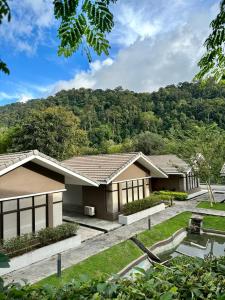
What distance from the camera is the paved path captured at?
32.0 feet

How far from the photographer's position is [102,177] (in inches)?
661

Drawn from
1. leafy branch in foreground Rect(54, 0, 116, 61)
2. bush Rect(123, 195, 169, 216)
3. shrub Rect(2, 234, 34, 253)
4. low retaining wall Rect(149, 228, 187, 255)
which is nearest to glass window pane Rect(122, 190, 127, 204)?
bush Rect(123, 195, 169, 216)

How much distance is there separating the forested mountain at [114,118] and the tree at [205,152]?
18.8 metres

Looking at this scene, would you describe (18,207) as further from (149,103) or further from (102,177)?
(149,103)

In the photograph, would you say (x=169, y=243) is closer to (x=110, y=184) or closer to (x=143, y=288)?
(x=110, y=184)

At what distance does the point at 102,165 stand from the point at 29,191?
24.6 ft

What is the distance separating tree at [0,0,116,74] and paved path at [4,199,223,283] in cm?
629

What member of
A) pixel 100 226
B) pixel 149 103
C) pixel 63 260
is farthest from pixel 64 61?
pixel 149 103

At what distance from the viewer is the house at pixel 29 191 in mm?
11352

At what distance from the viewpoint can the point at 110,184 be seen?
1727cm

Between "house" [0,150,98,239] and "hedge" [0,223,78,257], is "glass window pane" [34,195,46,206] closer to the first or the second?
"house" [0,150,98,239]

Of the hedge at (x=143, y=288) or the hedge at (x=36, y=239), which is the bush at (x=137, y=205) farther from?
the hedge at (x=143, y=288)

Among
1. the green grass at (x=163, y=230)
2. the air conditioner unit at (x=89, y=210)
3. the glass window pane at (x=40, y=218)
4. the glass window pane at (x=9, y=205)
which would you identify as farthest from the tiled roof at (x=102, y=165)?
the glass window pane at (x=9, y=205)

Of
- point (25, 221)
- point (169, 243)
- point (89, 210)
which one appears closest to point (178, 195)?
point (89, 210)
